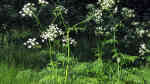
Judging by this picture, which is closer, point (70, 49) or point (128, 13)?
point (128, 13)

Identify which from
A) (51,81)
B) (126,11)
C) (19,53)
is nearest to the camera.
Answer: (51,81)

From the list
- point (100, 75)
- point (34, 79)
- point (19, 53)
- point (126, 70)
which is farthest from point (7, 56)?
point (126, 70)

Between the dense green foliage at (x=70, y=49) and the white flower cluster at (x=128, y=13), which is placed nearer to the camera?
the dense green foliage at (x=70, y=49)

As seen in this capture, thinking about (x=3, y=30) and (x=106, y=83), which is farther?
(x=3, y=30)

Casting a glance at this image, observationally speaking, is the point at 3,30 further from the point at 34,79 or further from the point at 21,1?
the point at 34,79

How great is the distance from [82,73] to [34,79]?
0.81 metres

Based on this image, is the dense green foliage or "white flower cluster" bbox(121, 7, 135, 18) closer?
the dense green foliage

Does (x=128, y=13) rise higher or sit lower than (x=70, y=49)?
higher

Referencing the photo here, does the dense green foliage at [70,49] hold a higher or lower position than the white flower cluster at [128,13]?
lower

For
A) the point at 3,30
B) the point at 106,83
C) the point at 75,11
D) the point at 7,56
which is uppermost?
the point at 75,11

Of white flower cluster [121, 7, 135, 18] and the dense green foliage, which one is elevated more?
white flower cluster [121, 7, 135, 18]

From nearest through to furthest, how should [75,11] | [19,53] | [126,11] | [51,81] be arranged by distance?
[51,81] → [126,11] → [19,53] → [75,11]

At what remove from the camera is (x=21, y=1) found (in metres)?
7.48

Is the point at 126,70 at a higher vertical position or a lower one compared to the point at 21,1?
lower
